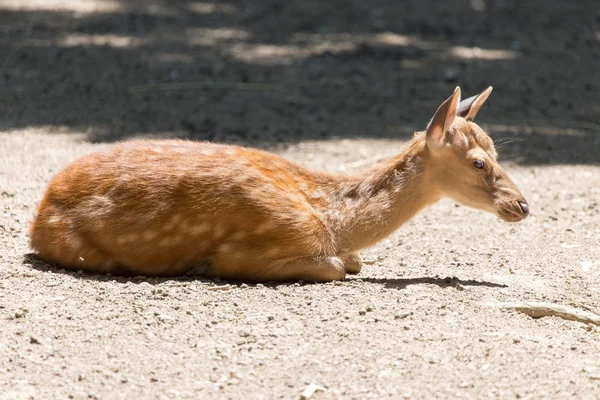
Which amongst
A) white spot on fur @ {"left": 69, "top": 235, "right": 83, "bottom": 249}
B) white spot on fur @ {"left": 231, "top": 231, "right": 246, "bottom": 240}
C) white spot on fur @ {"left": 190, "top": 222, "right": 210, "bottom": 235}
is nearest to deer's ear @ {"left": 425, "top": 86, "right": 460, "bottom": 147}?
white spot on fur @ {"left": 231, "top": 231, "right": 246, "bottom": 240}

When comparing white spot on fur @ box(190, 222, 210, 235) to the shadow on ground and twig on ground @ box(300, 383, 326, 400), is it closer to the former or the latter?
twig on ground @ box(300, 383, 326, 400)

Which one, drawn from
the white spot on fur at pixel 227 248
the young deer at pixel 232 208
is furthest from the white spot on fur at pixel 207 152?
the white spot on fur at pixel 227 248

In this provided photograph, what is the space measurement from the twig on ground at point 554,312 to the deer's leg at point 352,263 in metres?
0.97

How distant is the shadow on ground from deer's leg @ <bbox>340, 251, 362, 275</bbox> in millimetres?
3296

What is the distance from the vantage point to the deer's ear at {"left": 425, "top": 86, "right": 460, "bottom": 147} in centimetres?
542

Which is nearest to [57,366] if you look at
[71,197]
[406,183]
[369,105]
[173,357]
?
[173,357]

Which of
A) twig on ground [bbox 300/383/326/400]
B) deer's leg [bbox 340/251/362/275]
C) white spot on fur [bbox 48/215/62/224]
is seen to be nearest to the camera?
twig on ground [bbox 300/383/326/400]

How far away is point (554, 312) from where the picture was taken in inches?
203

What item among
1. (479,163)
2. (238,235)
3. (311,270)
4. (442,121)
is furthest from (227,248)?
(479,163)

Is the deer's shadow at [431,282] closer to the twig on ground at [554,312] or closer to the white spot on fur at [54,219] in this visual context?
the twig on ground at [554,312]

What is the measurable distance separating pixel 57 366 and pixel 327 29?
9.24 meters

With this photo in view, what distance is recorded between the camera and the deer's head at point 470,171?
221 inches

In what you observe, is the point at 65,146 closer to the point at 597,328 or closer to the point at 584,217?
the point at 584,217

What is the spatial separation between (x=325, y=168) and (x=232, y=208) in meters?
2.96
